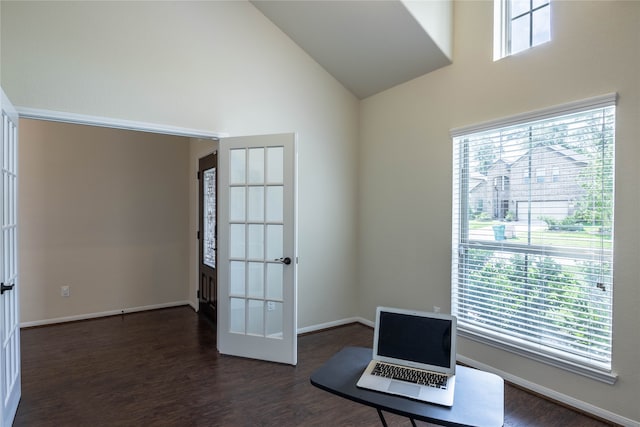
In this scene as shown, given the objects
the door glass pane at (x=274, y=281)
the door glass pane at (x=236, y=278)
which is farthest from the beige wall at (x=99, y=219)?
the door glass pane at (x=274, y=281)

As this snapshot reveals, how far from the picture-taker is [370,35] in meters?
3.42

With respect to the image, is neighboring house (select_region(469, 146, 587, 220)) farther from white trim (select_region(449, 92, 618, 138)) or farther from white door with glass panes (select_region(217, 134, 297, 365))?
white door with glass panes (select_region(217, 134, 297, 365))

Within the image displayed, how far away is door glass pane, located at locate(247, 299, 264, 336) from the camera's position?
333 cm

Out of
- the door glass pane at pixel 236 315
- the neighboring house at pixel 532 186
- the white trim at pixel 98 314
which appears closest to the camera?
the neighboring house at pixel 532 186

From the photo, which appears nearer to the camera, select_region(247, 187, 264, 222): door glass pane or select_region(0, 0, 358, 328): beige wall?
select_region(0, 0, 358, 328): beige wall

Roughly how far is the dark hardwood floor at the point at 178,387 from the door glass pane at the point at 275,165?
1647 millimetres

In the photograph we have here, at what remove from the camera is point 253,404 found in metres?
2.56

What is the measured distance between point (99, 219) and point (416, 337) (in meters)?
4.42

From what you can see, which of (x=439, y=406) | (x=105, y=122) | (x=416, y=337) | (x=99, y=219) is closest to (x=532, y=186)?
(x=416, y=337)

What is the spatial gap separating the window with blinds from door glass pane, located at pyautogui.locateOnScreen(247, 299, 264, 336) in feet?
5.79

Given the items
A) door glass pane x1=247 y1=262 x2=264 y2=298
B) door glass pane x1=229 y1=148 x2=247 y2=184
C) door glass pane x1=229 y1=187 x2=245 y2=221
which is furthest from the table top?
door glass pane x1=229 y1=148 x2=247 y2=184

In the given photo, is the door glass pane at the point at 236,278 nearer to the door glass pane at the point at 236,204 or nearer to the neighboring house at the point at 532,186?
the door glass pane at the point at 236,204

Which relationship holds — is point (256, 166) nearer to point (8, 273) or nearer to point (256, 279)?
point (256, 279)

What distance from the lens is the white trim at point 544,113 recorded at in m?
2.34
